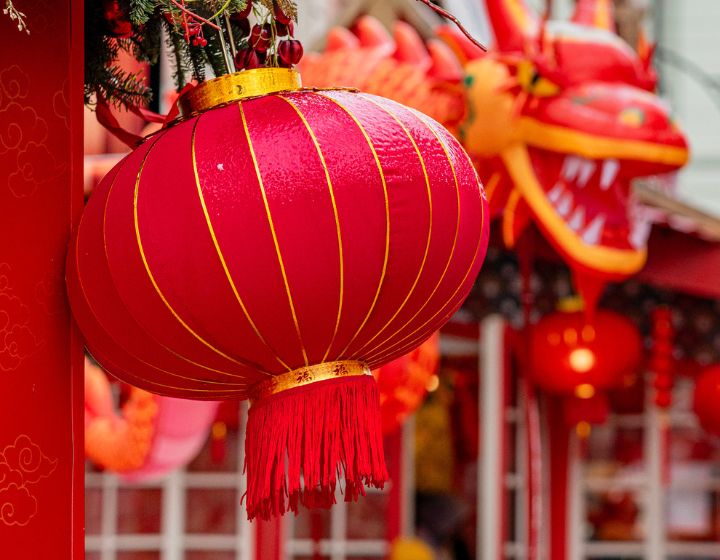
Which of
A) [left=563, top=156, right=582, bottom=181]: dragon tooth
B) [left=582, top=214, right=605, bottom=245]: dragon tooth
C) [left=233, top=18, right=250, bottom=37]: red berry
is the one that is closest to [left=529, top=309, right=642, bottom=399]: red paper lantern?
[left=582, top=214, right=605, bottom=245]: dragon tooth

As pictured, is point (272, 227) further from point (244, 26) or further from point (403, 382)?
point (403, 382)

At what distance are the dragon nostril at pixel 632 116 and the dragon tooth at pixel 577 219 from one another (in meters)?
0.40

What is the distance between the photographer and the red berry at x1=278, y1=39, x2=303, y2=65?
2.61 meters

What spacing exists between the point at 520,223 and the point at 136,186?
365 centimetres

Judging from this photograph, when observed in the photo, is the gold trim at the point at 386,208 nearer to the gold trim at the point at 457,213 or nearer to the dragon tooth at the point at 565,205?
the gold trim at the point at 457,213

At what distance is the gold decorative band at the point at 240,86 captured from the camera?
2.53 meters

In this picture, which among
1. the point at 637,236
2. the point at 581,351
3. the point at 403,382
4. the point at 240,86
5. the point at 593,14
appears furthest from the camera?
the point at 581,351

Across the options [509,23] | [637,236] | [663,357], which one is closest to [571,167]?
[637,236]

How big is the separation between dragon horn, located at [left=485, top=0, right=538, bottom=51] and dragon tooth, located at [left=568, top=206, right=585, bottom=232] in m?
0.68

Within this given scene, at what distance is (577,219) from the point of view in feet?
19.1

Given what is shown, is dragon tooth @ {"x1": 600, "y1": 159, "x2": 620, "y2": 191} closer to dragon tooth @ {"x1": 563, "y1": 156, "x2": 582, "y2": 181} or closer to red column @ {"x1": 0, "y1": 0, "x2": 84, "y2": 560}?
dragon tooth @ {"x1": 563, "y1": 156, "x2": 582, "y2": 181}

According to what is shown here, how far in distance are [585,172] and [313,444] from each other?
3636 mm

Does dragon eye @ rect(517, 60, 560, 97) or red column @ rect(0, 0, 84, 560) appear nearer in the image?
red column @ rect(0, 0, 84, 560)

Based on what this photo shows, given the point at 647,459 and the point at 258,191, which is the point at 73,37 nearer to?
the point at 258,191
